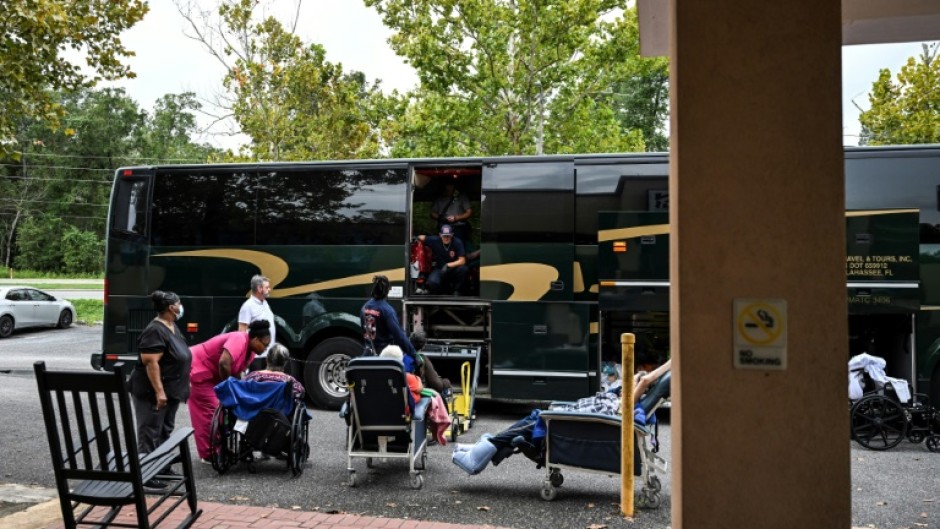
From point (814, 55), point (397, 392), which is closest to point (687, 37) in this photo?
point (814, 55)

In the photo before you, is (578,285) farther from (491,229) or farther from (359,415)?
(359,415)

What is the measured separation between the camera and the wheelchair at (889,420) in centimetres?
831

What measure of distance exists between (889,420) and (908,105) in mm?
14225

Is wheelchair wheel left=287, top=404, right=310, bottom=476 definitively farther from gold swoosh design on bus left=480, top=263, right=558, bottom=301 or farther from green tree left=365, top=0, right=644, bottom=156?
green tree left=365, top=0, right=644, bottom=156

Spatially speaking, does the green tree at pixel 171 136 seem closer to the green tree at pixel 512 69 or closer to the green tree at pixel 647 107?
the green tree at pixel 647 107

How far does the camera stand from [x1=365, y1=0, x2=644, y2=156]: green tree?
16922 millimetres

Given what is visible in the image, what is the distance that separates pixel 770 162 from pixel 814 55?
1.41 feet

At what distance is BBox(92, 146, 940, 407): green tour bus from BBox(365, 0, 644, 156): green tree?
6.76 metres

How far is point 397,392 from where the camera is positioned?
21.7ft

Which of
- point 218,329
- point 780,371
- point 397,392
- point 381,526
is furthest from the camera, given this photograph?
point 218,329

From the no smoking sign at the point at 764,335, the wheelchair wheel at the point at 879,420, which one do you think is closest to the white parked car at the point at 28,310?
the wheelchair wheel at the point at 879,420

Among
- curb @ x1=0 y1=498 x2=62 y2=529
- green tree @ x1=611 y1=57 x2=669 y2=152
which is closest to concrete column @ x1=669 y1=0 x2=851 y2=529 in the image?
curb @ x1=0 y1=498 x2=62 y2=529

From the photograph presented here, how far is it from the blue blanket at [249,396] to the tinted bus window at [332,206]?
3910 millimetres

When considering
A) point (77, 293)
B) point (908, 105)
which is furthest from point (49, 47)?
point (77, 293)
